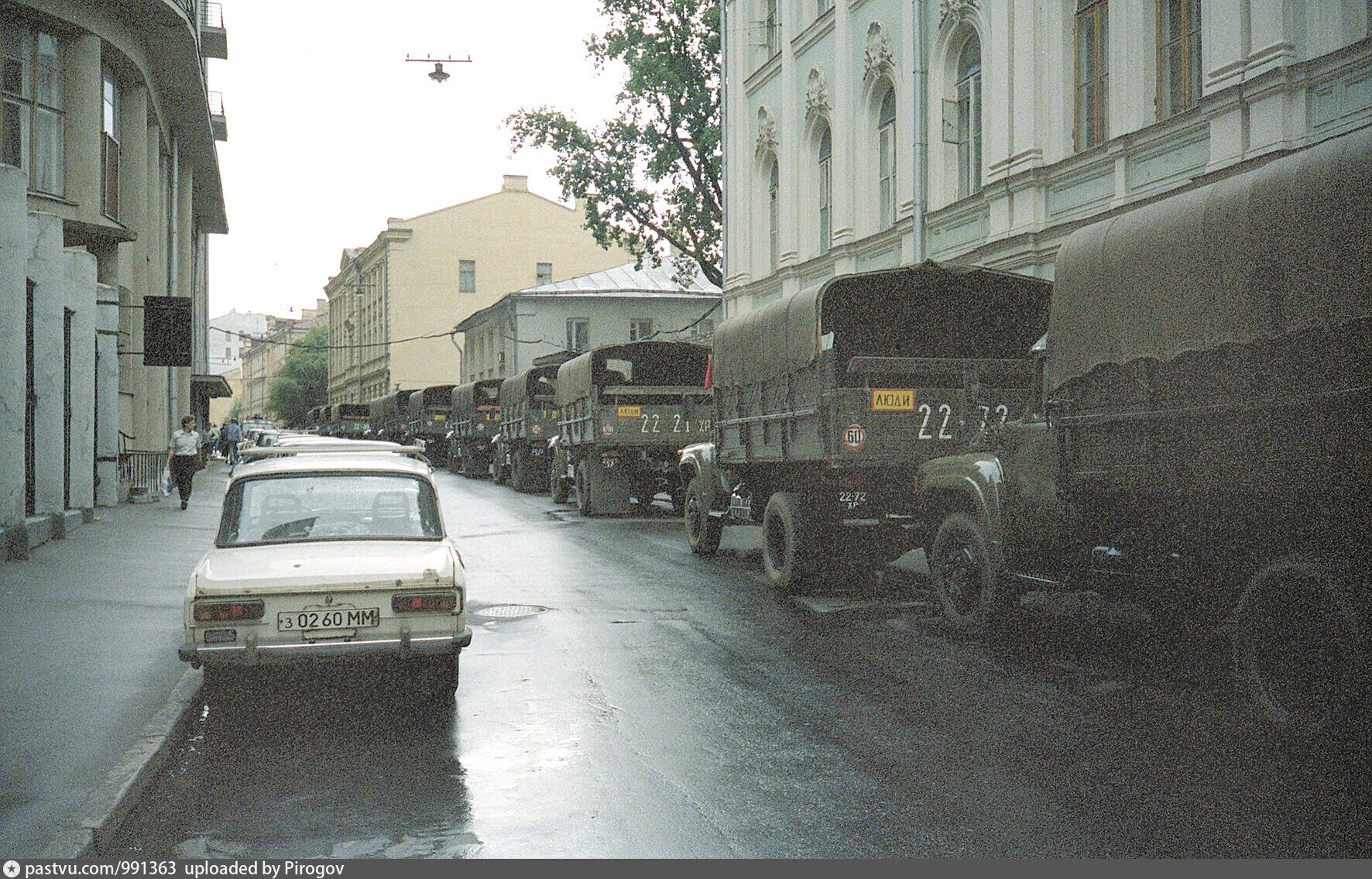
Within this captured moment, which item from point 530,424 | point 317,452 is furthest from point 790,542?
point 530,424

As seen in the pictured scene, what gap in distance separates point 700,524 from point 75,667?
848 cm

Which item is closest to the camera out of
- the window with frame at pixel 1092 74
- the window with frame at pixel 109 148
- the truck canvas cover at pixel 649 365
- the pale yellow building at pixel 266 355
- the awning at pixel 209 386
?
the window with frame at pixel 1092 74

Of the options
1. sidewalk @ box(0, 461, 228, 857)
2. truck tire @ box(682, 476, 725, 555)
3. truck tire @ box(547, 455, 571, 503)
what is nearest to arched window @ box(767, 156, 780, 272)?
truck tire @ box(547, 455, 571, 503)

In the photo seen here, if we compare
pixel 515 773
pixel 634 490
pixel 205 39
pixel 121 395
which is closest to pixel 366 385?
pixel 205 39

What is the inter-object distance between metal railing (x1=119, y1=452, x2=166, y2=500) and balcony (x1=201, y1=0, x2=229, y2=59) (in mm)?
14652

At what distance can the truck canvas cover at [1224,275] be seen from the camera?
5.50 metres

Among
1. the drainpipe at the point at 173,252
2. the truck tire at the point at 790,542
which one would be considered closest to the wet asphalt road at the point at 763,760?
the truck tire at the point at 790,542

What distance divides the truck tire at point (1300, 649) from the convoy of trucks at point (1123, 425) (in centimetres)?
1

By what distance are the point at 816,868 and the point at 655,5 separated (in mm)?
34575

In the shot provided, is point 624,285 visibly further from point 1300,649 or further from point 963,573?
point 1300,649

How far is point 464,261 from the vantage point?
72375 millimetres

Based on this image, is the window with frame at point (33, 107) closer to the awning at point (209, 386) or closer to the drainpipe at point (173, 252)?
the drainpipe at point (173, 252)

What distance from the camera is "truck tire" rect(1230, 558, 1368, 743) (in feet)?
17.5

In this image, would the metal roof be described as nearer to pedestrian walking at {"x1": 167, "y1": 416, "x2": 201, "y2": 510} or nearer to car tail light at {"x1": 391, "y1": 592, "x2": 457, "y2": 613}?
pedestrian walking at {"x1": 167, "y1": 416, "x2": 201, "y2": 510}
